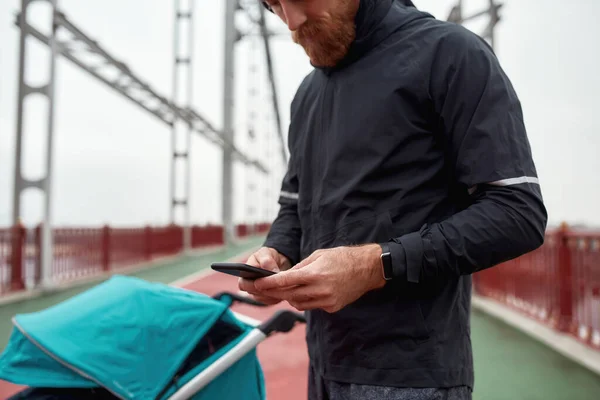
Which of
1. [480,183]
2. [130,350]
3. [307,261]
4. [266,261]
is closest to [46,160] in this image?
[130,350]

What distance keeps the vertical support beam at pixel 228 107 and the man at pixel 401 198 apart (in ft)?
45.5

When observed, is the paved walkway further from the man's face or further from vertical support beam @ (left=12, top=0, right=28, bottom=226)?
the man's face

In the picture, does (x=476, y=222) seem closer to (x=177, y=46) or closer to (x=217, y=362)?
(x=217, y=362)

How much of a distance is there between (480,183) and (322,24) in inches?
16.5

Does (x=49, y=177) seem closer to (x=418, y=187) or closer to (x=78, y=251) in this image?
(x=78, y=251)

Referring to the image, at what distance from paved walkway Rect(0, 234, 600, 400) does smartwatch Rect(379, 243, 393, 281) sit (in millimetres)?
2173

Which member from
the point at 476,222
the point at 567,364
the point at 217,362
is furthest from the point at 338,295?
the point at 567,364

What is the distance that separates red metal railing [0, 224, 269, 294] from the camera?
5.57m

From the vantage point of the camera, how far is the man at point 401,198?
2.49 feet

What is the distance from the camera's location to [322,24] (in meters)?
0.92

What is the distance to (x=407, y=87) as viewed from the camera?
866mm

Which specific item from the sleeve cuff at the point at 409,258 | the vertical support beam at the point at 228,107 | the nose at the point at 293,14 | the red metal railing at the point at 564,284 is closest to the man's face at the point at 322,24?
the nose at the point at 293,14

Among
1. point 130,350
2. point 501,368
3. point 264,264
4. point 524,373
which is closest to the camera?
point 264,264

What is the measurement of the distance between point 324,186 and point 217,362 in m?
0.70
